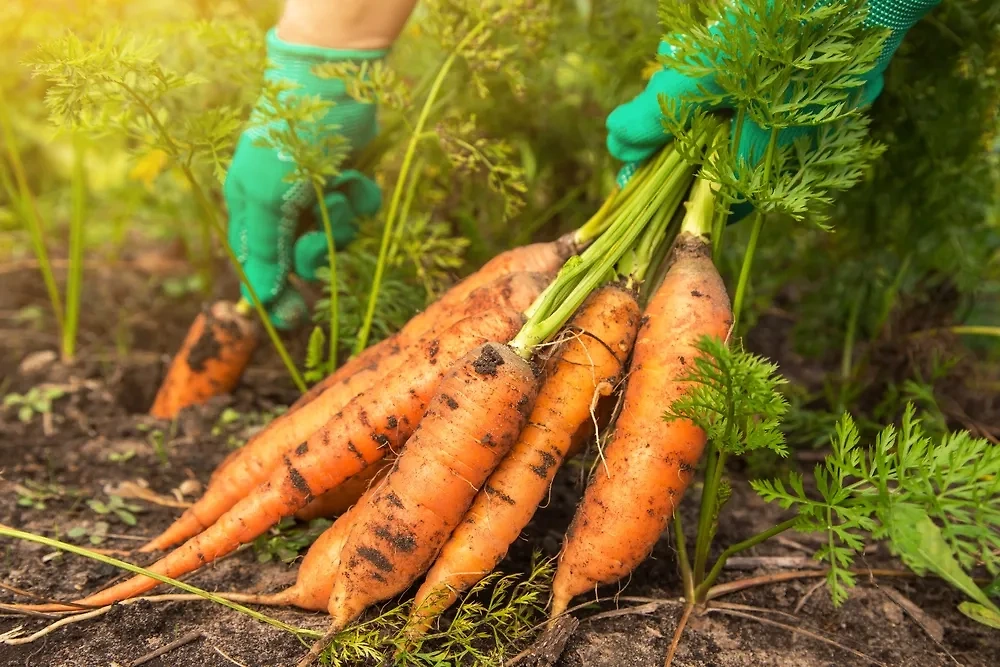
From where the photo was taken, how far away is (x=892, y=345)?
245cm

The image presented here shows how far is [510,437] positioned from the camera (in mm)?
1607

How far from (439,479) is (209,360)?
115cm

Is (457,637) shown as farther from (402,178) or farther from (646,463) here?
(402,178)

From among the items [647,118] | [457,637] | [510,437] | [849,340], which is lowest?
[457,637]

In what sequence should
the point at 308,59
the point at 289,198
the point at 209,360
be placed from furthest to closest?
the point at 209,360, the point at 289,198, the point at 308,59

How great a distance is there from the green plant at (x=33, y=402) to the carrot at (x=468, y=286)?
86cm

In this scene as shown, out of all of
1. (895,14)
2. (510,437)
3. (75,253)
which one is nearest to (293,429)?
(510,437)

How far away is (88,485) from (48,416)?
1.40 feet

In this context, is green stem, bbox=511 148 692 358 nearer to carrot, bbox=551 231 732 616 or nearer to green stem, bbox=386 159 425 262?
carrot, bbox=551 231 732 616

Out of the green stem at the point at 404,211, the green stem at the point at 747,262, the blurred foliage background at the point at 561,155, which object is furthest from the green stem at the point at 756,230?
the green stem at the point at 404,211

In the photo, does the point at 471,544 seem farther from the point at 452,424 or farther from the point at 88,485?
the point at 88,485

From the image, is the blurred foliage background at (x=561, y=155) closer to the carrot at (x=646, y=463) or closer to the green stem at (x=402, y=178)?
the green stem at (x=402, y=178)

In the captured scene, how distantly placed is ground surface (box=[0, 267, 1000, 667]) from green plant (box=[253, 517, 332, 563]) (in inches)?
1.1

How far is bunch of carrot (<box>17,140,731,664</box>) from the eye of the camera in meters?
1.58
